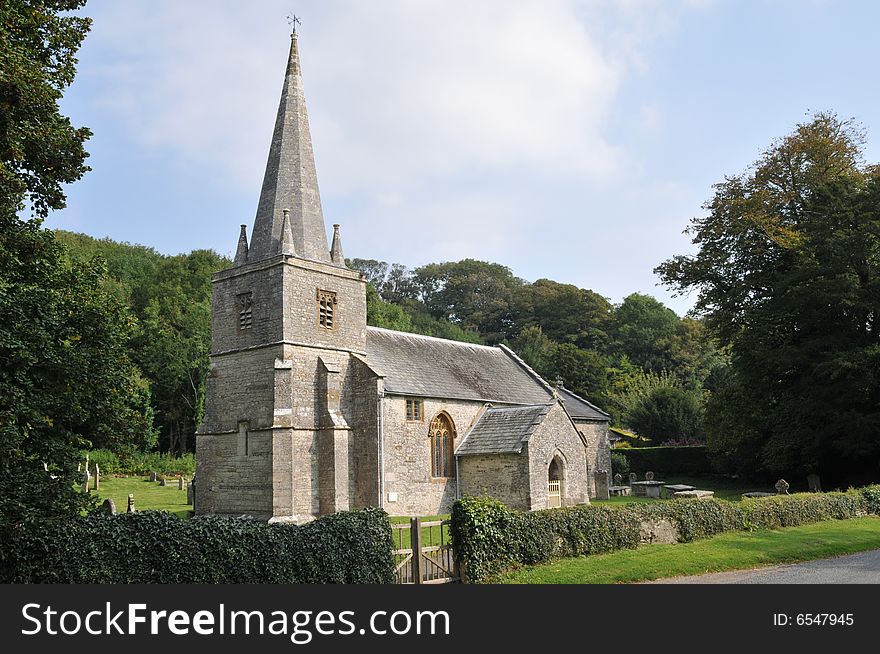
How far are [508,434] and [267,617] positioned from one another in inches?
789

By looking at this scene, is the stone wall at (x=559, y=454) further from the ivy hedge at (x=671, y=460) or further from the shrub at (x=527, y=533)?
the ivy hedge at (x=671, y=460)

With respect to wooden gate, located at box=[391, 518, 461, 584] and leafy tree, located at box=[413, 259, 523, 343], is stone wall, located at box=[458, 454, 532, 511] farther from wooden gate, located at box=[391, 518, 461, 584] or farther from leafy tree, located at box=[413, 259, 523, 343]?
leafy tree, located at box=[413, 259, 523, 343]

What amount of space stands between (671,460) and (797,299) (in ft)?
55.4

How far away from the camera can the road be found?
13180mm

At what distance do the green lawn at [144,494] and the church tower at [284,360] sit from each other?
4.14 meters

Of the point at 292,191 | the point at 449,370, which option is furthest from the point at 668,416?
the point at 292,191

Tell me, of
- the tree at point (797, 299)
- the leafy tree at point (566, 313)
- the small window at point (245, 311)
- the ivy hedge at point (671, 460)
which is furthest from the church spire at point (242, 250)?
the leafy tree at point (566, 313)

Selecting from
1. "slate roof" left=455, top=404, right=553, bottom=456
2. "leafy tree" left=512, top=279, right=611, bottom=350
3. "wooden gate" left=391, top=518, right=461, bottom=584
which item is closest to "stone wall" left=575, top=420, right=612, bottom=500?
"slate roof" left=455, top=404, right=553, bottom=456

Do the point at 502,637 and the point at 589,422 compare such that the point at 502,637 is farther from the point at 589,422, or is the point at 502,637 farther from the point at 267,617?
the point at 589,422

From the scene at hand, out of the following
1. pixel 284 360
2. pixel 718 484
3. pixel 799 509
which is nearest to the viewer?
pixel 799 509

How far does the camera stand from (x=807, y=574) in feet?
46.1

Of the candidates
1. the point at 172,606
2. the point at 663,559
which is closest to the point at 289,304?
the point at 663,559

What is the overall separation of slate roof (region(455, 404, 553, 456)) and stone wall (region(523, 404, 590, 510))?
418 millimetres

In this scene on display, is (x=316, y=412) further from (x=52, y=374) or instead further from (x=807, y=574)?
(x=807, y=574)
